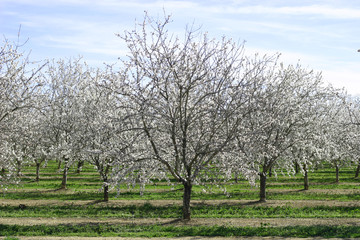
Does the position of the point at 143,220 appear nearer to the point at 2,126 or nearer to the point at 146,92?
the point at 146,92

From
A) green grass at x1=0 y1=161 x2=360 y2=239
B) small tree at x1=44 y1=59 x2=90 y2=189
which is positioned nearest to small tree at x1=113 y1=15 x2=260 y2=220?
green grass at x1=0 y1=161 x2=360 y2=239

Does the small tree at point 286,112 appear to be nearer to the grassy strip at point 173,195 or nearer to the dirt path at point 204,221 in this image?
the grassy strip at point 173,195

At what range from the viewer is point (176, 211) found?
18.6m

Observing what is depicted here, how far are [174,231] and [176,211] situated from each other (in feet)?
14.4

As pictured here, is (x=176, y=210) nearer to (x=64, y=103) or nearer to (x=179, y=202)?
(x=179, y=202)

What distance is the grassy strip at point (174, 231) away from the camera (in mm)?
13508

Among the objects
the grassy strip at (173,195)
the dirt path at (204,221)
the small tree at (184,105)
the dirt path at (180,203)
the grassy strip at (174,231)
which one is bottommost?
the dirt path at (204,221)

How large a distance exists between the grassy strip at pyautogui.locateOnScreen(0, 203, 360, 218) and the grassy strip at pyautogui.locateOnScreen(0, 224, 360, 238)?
2.98 meters

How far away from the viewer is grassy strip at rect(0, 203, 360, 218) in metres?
17.5

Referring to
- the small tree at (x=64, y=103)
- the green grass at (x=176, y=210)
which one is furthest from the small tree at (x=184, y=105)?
the small tree at (x=64, y=103)

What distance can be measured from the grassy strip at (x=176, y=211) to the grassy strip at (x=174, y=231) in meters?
2.98

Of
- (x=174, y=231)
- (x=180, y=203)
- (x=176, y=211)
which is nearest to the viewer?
(x=174, y=231)

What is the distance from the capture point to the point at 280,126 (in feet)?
74.7

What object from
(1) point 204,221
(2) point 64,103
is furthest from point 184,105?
(2) point 64,103
